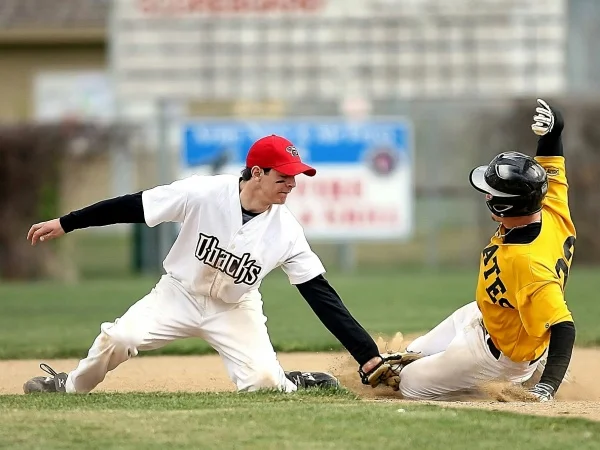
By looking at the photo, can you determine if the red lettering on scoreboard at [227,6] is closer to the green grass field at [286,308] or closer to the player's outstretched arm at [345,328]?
the green grass field at [286,308]

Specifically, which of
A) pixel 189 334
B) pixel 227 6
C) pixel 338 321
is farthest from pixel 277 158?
pixel 227 6

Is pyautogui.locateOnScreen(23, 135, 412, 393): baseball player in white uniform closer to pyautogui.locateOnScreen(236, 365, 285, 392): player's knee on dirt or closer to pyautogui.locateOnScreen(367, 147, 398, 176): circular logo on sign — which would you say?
pyautogui.locateOnScreen(236, 365, 285, 392): player's knee on dirt

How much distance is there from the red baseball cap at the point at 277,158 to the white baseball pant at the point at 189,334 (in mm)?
853

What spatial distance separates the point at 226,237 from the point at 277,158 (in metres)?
0.50

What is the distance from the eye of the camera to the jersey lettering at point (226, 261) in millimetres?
6254

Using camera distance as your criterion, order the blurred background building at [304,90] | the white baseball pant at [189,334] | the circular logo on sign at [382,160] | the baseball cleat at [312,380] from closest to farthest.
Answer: the white baseball pant at [189,334]
the baseball cleat at [312,380]
the circular logo on sign at [382,160]
the blurred background building at [304,90]

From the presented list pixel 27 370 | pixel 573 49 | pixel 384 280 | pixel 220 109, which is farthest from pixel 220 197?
pixel 573 49

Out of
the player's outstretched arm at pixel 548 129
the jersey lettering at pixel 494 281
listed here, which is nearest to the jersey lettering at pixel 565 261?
the jersey lettering at pixel 494 281

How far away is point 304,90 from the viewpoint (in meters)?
20.6

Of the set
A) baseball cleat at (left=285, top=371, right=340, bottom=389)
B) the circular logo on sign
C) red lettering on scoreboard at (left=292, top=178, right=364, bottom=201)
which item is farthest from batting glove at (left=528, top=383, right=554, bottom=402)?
the circular logo on sign

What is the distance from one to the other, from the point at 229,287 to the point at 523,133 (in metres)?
11.5

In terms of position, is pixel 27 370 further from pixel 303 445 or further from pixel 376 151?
pixel 376 151

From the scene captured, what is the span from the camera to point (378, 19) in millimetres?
20594

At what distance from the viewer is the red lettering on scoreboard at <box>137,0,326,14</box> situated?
2064 centimetres
